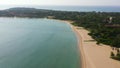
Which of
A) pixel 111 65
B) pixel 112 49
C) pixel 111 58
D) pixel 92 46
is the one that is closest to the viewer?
pixel 111 65

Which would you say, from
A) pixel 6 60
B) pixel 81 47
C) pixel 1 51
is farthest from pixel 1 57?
pixel 81 47

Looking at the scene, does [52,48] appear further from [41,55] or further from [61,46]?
[41,55]

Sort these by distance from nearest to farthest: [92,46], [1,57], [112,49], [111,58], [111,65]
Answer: [111,65], [111,58], [1,57], [112,49], [92,46]

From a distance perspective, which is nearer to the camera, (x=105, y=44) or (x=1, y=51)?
(x=1, y=51)

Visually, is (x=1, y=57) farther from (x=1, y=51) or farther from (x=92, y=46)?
(x=92, y=46)

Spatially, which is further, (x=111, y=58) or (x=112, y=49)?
(x=112, y=49)

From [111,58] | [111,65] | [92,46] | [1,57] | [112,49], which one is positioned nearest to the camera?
[111,65]

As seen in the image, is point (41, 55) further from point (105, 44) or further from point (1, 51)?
point (105, 44)

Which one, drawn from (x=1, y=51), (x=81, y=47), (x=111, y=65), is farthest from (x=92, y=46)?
(x=1, y=51)
